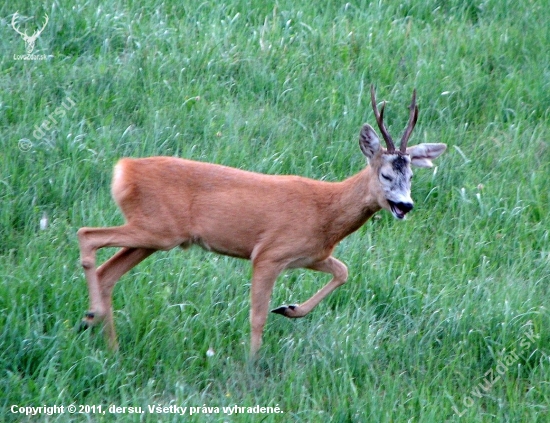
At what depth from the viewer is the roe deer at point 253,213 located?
638cm

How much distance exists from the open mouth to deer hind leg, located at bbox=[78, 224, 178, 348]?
1.52 m

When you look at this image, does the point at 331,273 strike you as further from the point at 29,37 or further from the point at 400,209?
the point at 29,37

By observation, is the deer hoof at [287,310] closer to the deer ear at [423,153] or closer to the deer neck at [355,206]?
the deer neck at [355,206]

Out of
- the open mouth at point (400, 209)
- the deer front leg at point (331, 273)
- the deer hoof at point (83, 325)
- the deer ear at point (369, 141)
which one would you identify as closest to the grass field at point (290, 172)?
the deer hoof at point (83, 325)

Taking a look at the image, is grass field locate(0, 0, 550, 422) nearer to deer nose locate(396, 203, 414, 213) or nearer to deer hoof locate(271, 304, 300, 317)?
deer hoof locate(271, 304, 300, 317)

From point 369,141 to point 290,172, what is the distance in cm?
175

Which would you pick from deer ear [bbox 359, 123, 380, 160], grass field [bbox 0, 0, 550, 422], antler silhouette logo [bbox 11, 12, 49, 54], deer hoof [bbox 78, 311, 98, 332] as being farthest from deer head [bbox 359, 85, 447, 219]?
antler silhouette logo [bbox 11, 12, 49, 54]

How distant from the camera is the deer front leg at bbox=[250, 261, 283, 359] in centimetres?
640

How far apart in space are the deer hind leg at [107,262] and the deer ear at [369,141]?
1.53 m

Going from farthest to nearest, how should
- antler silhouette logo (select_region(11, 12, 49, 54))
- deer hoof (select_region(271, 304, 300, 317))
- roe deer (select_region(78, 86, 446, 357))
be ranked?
antler silhouette logo (select_region(11, 12, 49, 54))
deer hoof (select_region(271, 304, 300, 317))
roe deer (select_region(78, 86, 446, 357))

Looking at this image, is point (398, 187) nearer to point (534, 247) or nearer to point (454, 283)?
point (454, 283)

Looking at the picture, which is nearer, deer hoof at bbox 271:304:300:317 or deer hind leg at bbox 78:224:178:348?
deer hind leg at bbox 78:224:178:348

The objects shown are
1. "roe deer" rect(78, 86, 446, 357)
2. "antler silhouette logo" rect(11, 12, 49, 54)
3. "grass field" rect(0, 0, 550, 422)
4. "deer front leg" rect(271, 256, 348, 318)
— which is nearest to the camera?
"grass field" rect(0, 0, 550, 422)

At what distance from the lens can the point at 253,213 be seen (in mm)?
6609
